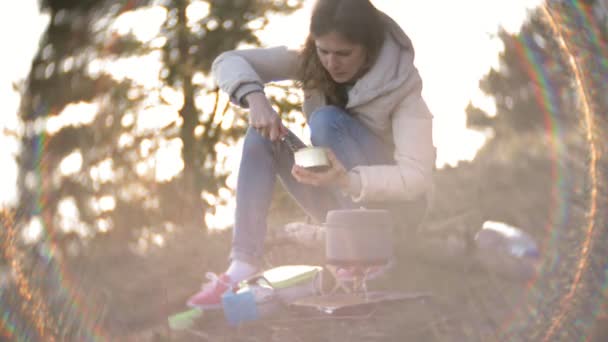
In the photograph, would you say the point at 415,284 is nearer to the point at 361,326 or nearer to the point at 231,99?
the point at 361,326

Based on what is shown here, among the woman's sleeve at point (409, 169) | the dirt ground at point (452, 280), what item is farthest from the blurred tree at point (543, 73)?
the woman's sleeve at point (409, 169)

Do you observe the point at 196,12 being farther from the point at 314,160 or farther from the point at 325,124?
the point at 325,124

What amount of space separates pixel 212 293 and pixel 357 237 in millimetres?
497

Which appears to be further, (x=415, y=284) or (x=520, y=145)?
(x=415, y=284)

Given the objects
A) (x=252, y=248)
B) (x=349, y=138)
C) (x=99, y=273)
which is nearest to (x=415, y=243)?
(x=349, y=138)

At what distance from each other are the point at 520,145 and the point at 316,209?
609 mm

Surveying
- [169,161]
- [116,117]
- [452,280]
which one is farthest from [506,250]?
[116,117]

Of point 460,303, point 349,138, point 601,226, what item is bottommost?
point 460,303

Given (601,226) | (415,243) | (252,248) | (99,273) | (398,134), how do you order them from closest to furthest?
(601,226)
(99,273)
(398,134)
(252,248)
(415,243)

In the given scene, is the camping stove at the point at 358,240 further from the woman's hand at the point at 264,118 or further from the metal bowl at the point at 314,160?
the woman's hand at the point at 264,118

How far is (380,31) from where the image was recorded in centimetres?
180

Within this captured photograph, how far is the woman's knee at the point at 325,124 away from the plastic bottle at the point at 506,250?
55cm

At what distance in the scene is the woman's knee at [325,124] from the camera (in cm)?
196

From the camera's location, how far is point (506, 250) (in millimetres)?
1718
